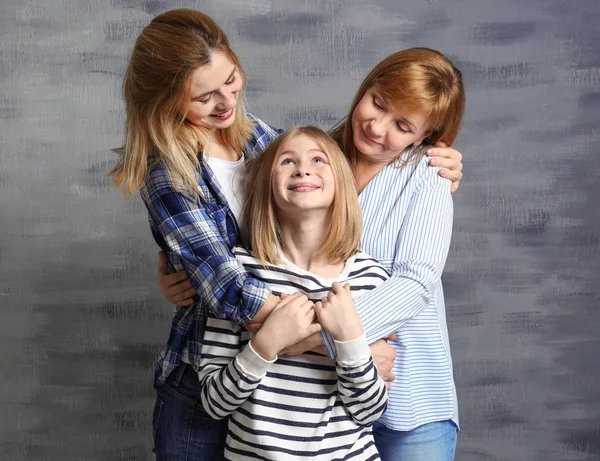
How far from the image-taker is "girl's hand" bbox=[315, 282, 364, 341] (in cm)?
140

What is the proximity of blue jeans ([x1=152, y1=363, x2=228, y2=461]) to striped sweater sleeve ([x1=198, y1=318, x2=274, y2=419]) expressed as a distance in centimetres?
5

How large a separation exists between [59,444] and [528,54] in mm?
2013

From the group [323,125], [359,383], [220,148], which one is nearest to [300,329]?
[359,383]

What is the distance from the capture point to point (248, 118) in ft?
5.88

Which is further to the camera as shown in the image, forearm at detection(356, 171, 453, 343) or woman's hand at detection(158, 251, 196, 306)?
woman's hand at detection(158, 251, 196, 306)

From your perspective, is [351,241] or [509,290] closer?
[351,241]

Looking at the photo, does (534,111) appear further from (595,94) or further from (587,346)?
(587,346)

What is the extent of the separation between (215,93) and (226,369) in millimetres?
529

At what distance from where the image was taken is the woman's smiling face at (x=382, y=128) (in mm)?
Result: 1632

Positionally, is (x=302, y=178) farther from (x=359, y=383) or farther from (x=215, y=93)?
(x=359, y=383)

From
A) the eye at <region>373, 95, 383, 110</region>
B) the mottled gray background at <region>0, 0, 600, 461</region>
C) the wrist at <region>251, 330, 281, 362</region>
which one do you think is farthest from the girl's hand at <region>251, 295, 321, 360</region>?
the mottled gray background at <region>0, 0, 600, 461</region>

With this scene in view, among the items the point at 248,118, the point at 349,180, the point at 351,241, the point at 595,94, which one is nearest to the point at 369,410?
the point at 351,241

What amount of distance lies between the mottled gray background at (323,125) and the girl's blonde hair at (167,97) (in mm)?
1050

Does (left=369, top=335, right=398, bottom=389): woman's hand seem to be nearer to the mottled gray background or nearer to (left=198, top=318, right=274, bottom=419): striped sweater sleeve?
(left=198, top=318, right=274, bottom=419): striped sweater sleeve
